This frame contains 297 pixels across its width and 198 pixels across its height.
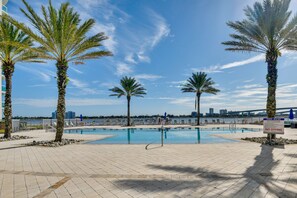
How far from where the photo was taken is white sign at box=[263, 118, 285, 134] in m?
12.5

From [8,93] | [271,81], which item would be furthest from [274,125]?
[8,93]

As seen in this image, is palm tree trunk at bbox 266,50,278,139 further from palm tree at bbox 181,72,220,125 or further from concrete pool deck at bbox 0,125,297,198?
palm tree at bbox 181,72,220,125

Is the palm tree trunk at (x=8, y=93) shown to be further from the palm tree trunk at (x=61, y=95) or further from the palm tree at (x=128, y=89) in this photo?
the palm tree at (x=128, y=89)

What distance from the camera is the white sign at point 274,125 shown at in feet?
41.0

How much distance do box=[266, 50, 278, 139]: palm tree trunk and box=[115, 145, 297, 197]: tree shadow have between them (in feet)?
27.9

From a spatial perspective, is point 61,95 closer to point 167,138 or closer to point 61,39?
point 61,39

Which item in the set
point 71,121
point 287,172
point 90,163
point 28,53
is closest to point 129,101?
point 71,121

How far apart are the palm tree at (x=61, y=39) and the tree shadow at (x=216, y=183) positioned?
1051cm

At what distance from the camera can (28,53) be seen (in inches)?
658

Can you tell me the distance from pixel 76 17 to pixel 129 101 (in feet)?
79.4

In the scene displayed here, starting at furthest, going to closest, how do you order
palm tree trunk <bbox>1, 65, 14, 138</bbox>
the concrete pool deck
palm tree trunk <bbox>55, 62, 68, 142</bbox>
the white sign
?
1. palm tree trunk <bbox>1, 65, 14, 138</bbox>
2. palm tree trunk <bbox>55, 62, 68, 142</bbox>
3. the white sign
4. the concrete pool deck

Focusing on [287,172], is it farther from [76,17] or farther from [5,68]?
[5,68]

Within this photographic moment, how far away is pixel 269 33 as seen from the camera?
1377 cm

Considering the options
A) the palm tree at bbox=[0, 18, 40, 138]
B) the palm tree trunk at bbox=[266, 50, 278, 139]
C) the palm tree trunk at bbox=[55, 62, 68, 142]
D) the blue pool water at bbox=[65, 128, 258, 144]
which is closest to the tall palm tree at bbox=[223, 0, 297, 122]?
the palm tree trunk at bbox=[266, 50, 278, 139]
